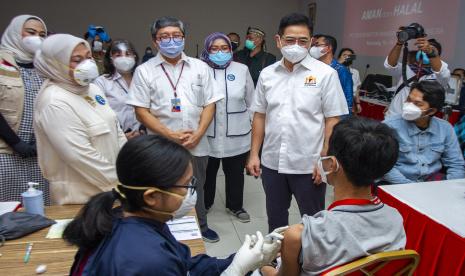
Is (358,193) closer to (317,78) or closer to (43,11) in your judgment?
(317,78)

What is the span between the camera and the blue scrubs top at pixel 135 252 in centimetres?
77

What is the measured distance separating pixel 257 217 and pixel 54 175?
1714 millimetres

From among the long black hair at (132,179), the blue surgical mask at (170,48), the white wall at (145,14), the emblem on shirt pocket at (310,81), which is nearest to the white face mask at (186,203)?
the long black hair at (132,179)

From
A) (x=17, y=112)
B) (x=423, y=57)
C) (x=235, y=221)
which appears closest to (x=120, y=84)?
(x=17, y=112)

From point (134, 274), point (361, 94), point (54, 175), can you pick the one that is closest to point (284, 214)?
point (54, 175)

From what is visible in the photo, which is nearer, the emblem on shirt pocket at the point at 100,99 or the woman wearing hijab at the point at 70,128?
the woman wearing hijab at the point at 70,128

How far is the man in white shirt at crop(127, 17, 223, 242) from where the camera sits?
2125 mm

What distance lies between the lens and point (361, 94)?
5.18 m

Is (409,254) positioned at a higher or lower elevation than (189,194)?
lower

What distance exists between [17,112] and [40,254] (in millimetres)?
1008

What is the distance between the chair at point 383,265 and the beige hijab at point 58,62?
4.20 ft

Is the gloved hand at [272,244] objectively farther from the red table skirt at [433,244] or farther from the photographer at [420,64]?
the photographer at [420,64]

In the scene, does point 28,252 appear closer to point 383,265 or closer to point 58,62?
point 58,62

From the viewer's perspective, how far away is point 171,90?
2.14m
